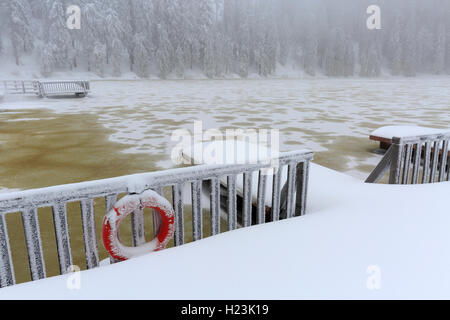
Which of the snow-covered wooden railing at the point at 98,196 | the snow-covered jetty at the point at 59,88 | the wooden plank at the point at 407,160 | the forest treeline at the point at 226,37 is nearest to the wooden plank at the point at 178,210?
the snow-covered wooden railing at the point at 98,196

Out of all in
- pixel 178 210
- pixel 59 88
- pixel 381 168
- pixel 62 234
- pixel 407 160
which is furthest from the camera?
pixel 59 88

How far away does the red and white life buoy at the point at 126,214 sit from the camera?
272 cm

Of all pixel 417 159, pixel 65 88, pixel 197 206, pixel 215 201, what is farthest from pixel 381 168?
pixel 65 88

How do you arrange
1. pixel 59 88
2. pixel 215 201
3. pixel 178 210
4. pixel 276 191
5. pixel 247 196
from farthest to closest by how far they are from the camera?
pixel 59 88, pixel 276 191, pixel 247 196, pixel 215 201, pixel 178 210

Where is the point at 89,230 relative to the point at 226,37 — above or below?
below

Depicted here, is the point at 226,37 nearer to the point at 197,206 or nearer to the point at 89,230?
the point at 197,206

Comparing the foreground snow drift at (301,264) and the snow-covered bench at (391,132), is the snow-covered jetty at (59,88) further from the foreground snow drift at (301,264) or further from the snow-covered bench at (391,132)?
the foreground snow drift at (301,264)

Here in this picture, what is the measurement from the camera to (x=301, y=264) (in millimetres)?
2820

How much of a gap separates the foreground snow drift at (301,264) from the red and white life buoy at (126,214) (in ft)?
0.32

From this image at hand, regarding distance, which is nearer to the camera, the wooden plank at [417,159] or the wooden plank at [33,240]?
the wooden plank at [33,240]

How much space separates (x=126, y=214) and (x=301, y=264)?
147 cm

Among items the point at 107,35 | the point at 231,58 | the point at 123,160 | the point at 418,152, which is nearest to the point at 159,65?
the point at 107,35

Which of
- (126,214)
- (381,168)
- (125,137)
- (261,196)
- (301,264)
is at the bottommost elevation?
(125,137)
